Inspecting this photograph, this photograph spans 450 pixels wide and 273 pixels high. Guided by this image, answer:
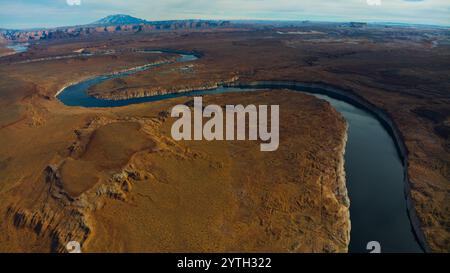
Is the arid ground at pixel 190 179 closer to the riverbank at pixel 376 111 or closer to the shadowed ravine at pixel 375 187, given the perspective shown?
the riverbank at pixel 376 111

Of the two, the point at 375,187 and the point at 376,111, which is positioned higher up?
the point at 376,111

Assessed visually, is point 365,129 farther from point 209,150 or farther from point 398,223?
point 209,150

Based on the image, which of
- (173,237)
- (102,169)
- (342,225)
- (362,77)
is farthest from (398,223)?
(362,77)

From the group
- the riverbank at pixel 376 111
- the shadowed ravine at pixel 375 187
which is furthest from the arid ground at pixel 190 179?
the shadowed ravine at pixel 375 187

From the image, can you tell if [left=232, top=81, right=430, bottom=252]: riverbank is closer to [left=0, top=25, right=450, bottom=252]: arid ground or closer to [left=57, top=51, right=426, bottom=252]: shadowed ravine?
[left=57, top=51, right=426, bottom=252]: shadowed ravine

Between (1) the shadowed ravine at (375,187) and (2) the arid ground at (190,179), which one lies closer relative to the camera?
(2) the arid ground at (190,179)

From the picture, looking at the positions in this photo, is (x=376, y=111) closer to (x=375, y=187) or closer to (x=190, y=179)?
(x=375, y=187)

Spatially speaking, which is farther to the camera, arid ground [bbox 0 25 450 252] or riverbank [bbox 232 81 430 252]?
riverbank [bbox 232 81 430 252]

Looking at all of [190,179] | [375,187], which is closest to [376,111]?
[375,187]

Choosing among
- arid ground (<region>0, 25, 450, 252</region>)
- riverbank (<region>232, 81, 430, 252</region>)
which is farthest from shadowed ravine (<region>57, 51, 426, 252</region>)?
arid ground (<region>0, 25, 450, 252</region>)

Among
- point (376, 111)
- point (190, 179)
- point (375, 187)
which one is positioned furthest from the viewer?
point (376, 111)

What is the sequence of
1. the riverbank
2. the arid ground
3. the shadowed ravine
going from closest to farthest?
the arid ground, the shadowed ravine, the riverbank
